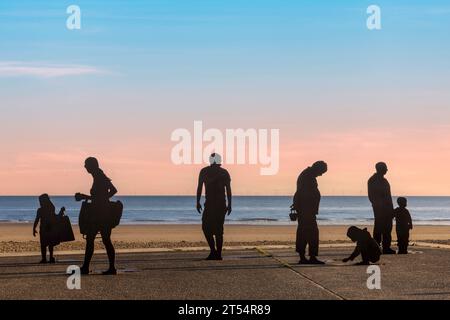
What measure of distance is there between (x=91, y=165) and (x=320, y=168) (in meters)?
4.56

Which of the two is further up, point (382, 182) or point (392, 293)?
point (382, 182)

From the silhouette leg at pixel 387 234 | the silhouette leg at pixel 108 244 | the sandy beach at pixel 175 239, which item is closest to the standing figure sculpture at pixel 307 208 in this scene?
the silhouette leg at pixel 387 234

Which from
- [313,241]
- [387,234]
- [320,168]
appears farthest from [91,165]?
[387,234]

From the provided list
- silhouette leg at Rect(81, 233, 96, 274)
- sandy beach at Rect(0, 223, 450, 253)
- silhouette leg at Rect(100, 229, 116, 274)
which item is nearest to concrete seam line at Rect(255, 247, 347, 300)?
silhouette leg at Rect(100, 229, 116, 274)

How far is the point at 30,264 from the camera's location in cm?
1884

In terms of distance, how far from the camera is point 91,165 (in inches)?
602

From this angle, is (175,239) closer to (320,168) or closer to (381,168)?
(381,168)

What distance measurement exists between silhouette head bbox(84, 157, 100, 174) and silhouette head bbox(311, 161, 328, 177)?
4413 mm

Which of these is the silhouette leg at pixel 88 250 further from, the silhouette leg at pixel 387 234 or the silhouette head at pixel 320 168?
the silhouette leg at pixel 387 234

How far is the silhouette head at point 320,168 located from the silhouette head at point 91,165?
14.5 ft

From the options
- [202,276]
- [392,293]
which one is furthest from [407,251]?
[392,293]

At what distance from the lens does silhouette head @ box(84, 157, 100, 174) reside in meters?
15.3
